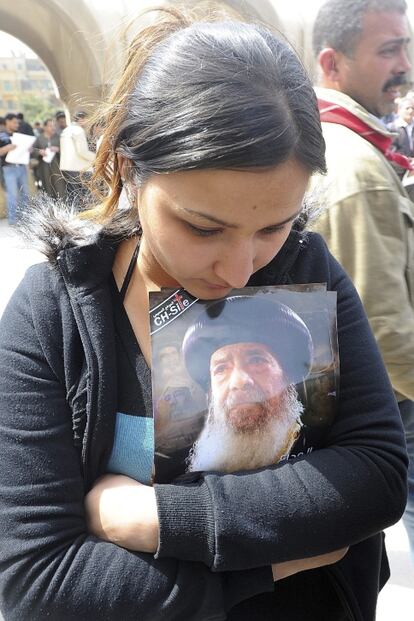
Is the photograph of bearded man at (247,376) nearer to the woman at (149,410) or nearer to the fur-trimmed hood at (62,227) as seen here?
the woman at (149,410)

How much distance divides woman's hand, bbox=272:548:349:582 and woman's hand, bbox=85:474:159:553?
0.59ft

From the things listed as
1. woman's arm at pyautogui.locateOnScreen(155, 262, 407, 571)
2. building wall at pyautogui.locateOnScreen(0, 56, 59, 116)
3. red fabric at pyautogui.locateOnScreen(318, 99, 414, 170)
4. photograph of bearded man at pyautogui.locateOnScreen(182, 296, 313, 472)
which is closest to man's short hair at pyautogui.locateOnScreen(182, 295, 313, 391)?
photograph of bearded man at pyautogui.locateOnScreen(182, 296, 313, 472)

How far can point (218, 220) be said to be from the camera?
2.81 feet

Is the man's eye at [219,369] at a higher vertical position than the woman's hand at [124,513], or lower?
higher

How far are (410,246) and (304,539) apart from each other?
3.31 feet

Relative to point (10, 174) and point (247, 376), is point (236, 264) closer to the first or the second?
point (247, 376)

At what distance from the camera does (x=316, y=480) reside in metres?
0.94

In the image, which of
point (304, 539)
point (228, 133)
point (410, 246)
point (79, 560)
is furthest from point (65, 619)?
point (410, 246)

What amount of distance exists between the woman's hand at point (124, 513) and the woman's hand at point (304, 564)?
0.59ft

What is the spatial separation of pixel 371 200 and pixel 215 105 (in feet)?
3.05

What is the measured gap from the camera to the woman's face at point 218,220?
841 mm

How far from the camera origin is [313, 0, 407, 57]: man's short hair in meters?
1.93

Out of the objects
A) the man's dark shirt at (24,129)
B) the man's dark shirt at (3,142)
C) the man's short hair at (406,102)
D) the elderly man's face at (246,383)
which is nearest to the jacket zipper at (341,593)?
the elderly man's face at (246,383)

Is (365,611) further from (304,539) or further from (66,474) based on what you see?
(66,474)
